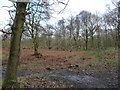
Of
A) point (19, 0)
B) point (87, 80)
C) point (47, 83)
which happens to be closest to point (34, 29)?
point (87, 80)

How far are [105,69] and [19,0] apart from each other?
43.8ft

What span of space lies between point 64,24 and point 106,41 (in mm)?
11409

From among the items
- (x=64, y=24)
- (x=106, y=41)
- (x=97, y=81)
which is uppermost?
(x=64, y=24)

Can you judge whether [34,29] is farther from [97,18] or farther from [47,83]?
[97,18]

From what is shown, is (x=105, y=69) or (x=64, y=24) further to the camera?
(x=64, y=24)

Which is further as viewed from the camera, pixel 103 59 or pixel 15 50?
pixel 103 59

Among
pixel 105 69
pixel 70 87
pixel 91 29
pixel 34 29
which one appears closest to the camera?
pixel 70 87

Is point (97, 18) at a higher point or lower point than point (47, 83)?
higher

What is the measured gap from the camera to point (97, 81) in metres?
16.6

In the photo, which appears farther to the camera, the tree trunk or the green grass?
the green grass

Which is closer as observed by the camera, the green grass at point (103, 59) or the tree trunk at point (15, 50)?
the tree trunk at point (15, 50)

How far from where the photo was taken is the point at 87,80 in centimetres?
1681

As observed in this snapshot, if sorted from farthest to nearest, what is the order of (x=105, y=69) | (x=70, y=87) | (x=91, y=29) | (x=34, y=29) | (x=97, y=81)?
1. (x=91, y=29)
2. (x=34, y=29)
3. (x=105, y=69)
4. (x=97, y=81)
5. (x=70, y=87)

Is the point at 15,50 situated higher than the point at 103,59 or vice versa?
the point at 15,50
